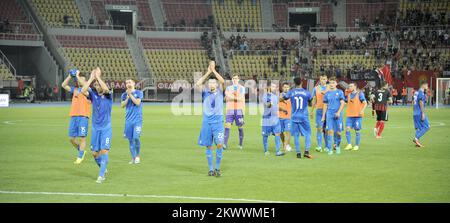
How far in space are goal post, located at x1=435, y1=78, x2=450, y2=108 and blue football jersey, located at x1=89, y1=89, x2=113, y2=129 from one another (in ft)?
154

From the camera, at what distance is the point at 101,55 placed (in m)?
65.3

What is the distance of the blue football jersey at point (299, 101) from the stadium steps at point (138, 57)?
46.1 metres

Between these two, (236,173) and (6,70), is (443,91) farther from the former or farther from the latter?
(236,173)

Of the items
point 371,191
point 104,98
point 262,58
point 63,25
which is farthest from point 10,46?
point 371,191

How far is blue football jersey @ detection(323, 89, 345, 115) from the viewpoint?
2006 cm

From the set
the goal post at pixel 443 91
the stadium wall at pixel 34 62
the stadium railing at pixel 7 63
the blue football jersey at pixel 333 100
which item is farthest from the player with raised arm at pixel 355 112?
the stadium wall at pixel 34 62

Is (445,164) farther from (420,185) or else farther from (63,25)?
(63,25)

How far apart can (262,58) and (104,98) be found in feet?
177

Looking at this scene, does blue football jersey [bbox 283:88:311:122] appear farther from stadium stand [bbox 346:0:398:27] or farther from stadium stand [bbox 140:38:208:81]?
stadium stand [bbox 346:0:398:27]

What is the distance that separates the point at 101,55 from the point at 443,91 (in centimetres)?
3298

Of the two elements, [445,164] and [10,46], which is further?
[10,46]

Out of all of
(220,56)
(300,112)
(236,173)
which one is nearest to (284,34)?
(220,56)

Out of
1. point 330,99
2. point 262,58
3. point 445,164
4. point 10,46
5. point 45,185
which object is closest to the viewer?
point 45,185

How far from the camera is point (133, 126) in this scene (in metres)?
17.7
